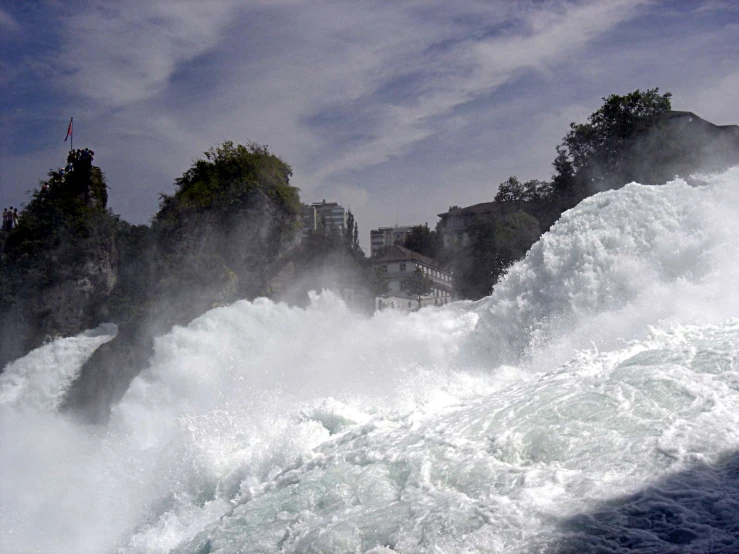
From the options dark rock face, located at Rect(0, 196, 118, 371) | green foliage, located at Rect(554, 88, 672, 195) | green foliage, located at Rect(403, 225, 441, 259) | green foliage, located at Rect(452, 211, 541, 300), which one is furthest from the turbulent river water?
green foliage, located at Rect(403, 225, 441, 259)

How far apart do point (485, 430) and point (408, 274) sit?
38.2 m

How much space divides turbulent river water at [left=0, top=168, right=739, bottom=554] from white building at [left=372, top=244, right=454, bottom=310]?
965 inches

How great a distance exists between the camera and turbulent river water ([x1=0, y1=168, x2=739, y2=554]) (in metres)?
5.02

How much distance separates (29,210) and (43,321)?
169 inches

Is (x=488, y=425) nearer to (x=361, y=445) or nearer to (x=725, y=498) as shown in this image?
(x=361, y=445)

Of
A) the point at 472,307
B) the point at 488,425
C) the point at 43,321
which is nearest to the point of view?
the point at 488,425

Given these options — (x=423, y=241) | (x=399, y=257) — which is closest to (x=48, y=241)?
(x=399, y=257)

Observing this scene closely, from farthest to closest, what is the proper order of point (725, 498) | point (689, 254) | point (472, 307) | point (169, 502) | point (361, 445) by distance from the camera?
point (472, 307), point (689, 254), point (169, 502), point (361, 445), point (725, 498)

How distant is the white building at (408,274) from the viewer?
39.3 metres

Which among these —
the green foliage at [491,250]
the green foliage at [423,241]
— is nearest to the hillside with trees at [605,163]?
the green foliage at [491,250]

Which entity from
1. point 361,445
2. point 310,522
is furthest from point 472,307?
point 310,522

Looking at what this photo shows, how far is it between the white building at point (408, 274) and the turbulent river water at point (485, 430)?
24.5 m

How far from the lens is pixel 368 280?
77.5ft

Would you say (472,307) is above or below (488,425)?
above
